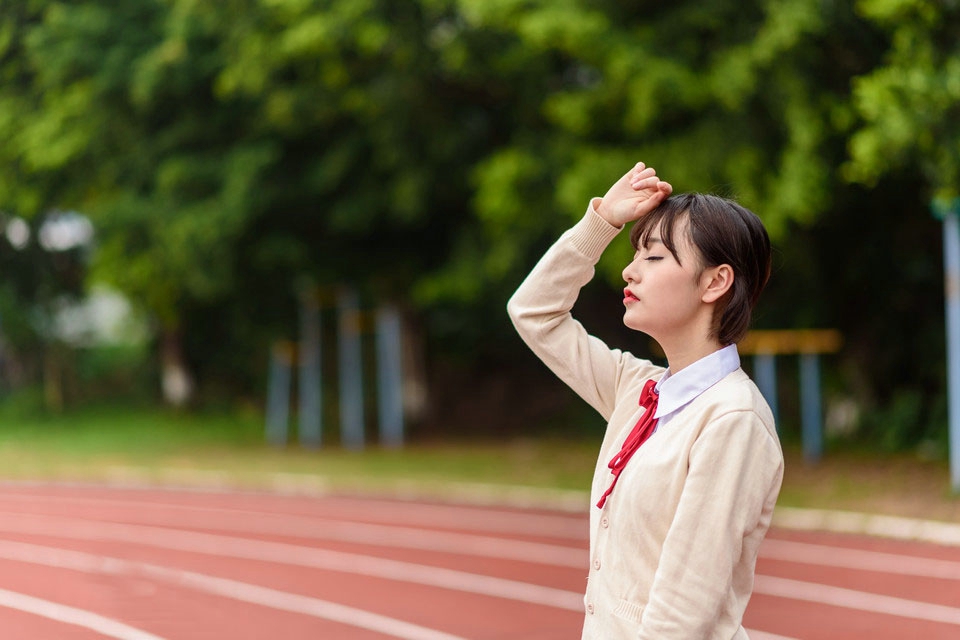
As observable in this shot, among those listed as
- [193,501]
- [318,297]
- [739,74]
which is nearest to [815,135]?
[739,74]

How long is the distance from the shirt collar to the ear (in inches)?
3.8

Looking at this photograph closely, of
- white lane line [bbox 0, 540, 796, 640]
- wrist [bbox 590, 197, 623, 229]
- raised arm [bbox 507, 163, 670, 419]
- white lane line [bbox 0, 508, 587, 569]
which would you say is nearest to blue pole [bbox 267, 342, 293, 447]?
white lane line [bbox 0, 508, 587, 569]

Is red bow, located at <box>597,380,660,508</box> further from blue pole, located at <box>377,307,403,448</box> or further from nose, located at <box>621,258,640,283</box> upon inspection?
blue pole, located at <box>377,307,403,448</box>

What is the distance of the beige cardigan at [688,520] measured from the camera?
2.10 metres

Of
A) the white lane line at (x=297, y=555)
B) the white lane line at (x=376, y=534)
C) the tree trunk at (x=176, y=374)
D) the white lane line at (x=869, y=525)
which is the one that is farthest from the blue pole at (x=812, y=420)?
the tree trunk at (x=176, y=374)

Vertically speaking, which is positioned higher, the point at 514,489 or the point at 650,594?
the point at 650,594

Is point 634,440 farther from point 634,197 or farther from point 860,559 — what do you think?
point 860,559

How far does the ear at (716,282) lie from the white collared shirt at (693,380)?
0.10m

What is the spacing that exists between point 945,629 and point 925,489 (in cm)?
607

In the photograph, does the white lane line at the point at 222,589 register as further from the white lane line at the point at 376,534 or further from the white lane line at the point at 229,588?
the white lane line at the point at 376,534

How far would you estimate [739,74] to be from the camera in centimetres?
1284

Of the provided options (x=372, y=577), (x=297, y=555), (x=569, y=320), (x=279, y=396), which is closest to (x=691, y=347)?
(x=569, y=320)

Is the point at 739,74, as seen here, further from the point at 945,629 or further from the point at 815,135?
the point at 945,629

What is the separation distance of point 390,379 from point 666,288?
1985 cm
